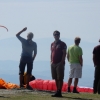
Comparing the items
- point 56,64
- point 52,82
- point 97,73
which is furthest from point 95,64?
point 52,82

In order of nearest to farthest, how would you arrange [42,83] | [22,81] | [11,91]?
[11,91] < [22,81] < [42,83]

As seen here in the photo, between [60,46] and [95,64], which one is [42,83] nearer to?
[95,64]

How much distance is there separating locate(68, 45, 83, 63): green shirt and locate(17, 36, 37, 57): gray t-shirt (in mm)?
1421

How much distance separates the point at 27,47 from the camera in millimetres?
21672

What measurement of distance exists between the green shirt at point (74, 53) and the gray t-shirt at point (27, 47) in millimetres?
1421

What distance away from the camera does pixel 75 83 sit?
70.3ft

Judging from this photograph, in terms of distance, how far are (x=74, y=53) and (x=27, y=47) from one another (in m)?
1.87

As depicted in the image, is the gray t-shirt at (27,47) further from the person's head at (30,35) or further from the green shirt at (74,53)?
the green shirt at (74,53)

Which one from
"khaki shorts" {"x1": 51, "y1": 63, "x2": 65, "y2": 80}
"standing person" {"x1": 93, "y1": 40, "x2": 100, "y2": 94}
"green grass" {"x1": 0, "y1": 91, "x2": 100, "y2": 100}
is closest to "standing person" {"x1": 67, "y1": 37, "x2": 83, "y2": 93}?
"standing person" {"x1": 93, "y1": 40, "x2": 100, "y2": 94}

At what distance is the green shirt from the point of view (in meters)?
21.1

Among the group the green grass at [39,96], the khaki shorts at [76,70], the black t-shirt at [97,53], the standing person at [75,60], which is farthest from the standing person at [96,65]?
the green grass at [39,96]

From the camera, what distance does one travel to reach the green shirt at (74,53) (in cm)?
2114

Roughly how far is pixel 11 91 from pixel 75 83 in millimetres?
2516

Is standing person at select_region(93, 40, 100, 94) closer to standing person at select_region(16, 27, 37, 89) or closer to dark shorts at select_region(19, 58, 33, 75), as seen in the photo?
standing person at select_region(16, 27, 37, 89)
